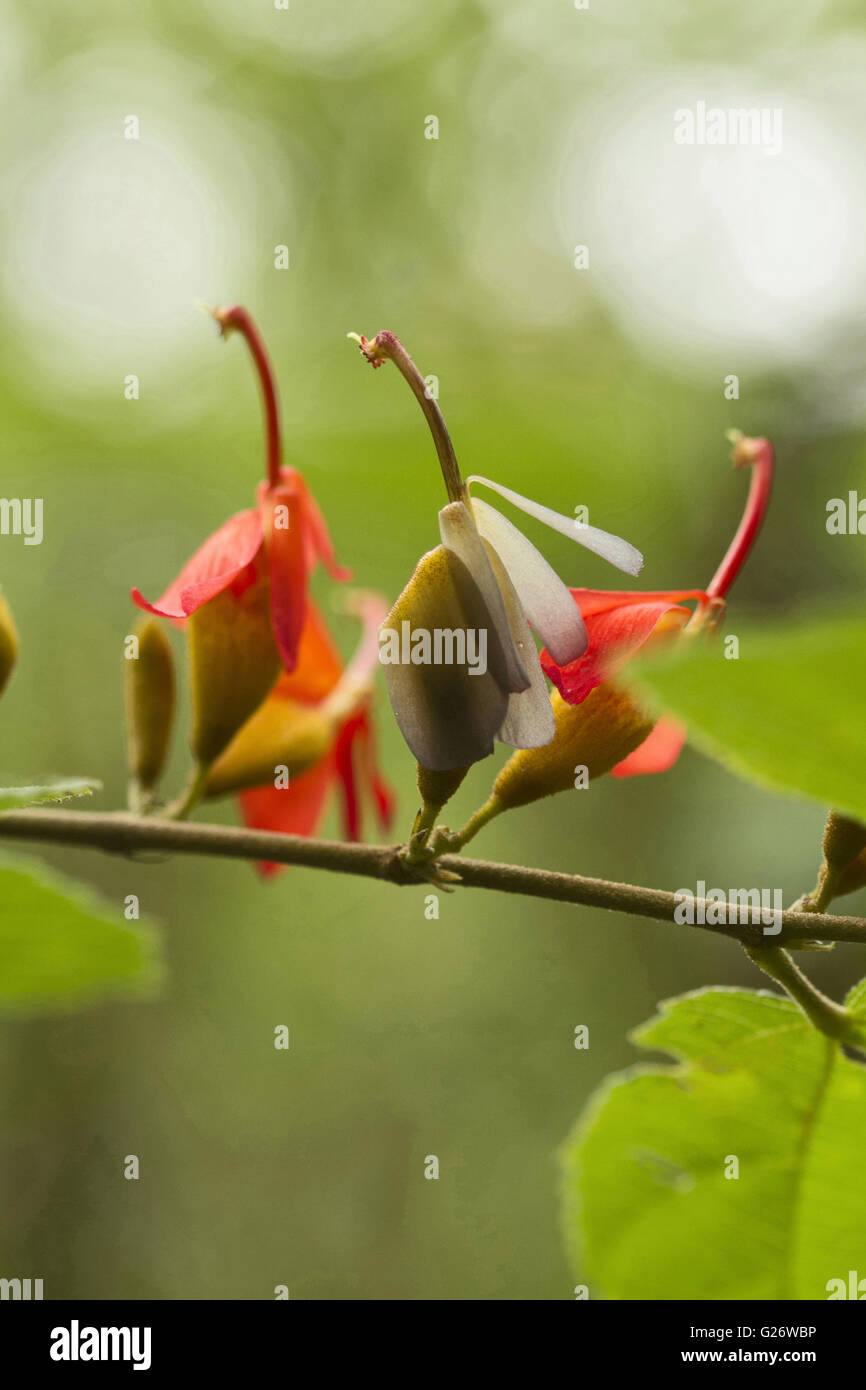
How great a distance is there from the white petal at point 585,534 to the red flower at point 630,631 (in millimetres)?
24

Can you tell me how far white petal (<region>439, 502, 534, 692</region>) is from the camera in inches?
22.8

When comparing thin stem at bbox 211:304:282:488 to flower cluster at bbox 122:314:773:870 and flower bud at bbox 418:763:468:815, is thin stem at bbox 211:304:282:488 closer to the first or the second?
flower cluster at bbox 122:314:773:870

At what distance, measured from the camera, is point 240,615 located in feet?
2.57

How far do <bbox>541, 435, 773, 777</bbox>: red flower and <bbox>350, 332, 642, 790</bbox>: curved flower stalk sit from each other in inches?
1.2

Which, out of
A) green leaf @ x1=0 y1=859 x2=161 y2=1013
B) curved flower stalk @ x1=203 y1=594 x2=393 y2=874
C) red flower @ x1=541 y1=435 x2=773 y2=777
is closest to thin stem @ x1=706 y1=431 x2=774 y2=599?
red flower @ x1=541 y1=435 x2=773 y2=777

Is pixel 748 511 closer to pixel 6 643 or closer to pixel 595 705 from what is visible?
pixel 595 705

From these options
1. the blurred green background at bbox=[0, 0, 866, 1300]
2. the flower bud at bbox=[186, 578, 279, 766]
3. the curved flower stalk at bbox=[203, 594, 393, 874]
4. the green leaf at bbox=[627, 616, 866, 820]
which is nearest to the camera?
the green leaf at bbox=[627, 616, 866, 820]

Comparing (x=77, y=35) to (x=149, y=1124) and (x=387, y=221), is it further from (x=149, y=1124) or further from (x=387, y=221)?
(x=149, y=1124)

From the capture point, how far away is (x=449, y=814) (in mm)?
3840

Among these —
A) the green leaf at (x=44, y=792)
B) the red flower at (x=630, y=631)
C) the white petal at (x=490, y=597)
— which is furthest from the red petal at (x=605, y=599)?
the green leaf at (x=44, y=792)

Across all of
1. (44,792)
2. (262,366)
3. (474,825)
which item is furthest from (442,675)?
(262,366)

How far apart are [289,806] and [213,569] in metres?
0.29

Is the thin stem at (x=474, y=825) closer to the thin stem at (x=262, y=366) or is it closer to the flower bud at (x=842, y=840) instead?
the flower bud at (x=842, y=840)

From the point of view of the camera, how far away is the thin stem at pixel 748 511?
77 cm
